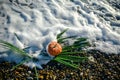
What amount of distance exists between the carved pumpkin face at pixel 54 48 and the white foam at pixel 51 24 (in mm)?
115

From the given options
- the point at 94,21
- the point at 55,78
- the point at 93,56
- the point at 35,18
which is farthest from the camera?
the point at 94,21

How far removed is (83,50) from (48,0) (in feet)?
3.28

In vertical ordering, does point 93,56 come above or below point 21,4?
below

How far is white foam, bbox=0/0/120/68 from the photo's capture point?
7.99 ft

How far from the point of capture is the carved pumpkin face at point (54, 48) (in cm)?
225

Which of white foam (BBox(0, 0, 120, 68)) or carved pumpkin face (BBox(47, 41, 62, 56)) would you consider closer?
carved pumpkin face (BBox(47, 41, 62, 56))

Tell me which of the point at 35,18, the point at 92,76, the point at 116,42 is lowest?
the point at 92,76

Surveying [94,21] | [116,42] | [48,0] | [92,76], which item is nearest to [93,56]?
[92,76]

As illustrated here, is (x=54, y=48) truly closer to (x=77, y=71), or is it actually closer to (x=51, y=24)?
(x=77, y=71)

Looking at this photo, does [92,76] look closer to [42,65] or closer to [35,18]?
[42,65]

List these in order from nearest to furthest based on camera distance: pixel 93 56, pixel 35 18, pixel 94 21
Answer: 1. pixel 93 56
2. pixel 35 18
3. pixel 94 21

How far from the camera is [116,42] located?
2742 millimetres

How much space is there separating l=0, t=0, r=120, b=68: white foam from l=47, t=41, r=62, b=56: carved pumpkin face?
0.38 ft

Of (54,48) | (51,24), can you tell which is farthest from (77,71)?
(51,24)
